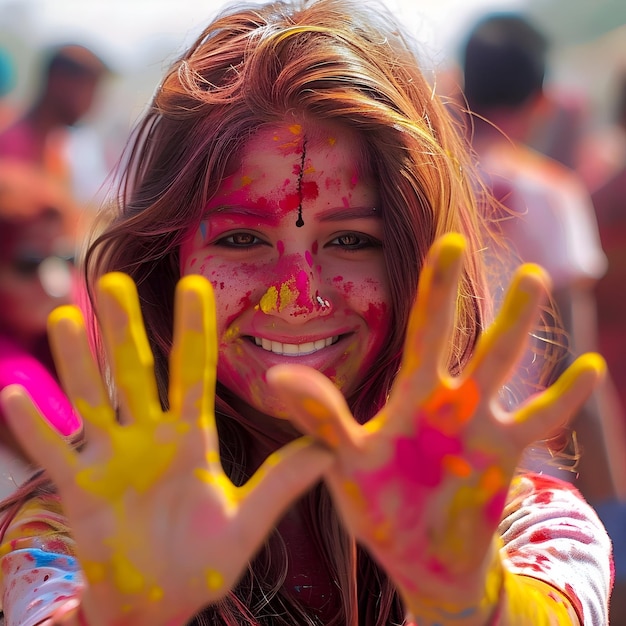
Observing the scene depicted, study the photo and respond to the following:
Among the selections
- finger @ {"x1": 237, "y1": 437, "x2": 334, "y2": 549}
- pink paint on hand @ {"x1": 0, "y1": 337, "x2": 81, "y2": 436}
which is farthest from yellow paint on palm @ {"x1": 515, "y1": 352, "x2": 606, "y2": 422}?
pink paint on hand @ {"x1": 0, "y1": 337, "x2": 81, "y2": 436}

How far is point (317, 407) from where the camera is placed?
100 cm

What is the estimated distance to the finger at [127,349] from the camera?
104 cm

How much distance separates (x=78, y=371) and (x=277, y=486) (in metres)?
0.26

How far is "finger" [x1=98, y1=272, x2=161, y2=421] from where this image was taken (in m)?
1.04

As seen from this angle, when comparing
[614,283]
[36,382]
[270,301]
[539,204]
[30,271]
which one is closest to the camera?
[270,301]

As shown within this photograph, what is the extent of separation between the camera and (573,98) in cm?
577

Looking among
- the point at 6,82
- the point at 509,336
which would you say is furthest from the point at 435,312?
the point at 6,82

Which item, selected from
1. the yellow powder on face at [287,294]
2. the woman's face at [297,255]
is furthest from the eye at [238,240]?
the yellow powder on face at [287,294]

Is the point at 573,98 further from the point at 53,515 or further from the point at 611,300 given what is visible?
the point at 53,515

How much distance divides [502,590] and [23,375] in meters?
1.95

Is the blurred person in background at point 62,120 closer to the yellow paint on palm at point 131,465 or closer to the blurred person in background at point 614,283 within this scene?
the blurred person in background at point 614,283

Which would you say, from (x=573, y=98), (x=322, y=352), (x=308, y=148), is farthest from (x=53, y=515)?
(x=573, y=98)

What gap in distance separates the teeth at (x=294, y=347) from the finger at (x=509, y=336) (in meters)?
0.52

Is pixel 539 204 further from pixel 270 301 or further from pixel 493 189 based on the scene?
pixel 270 301
